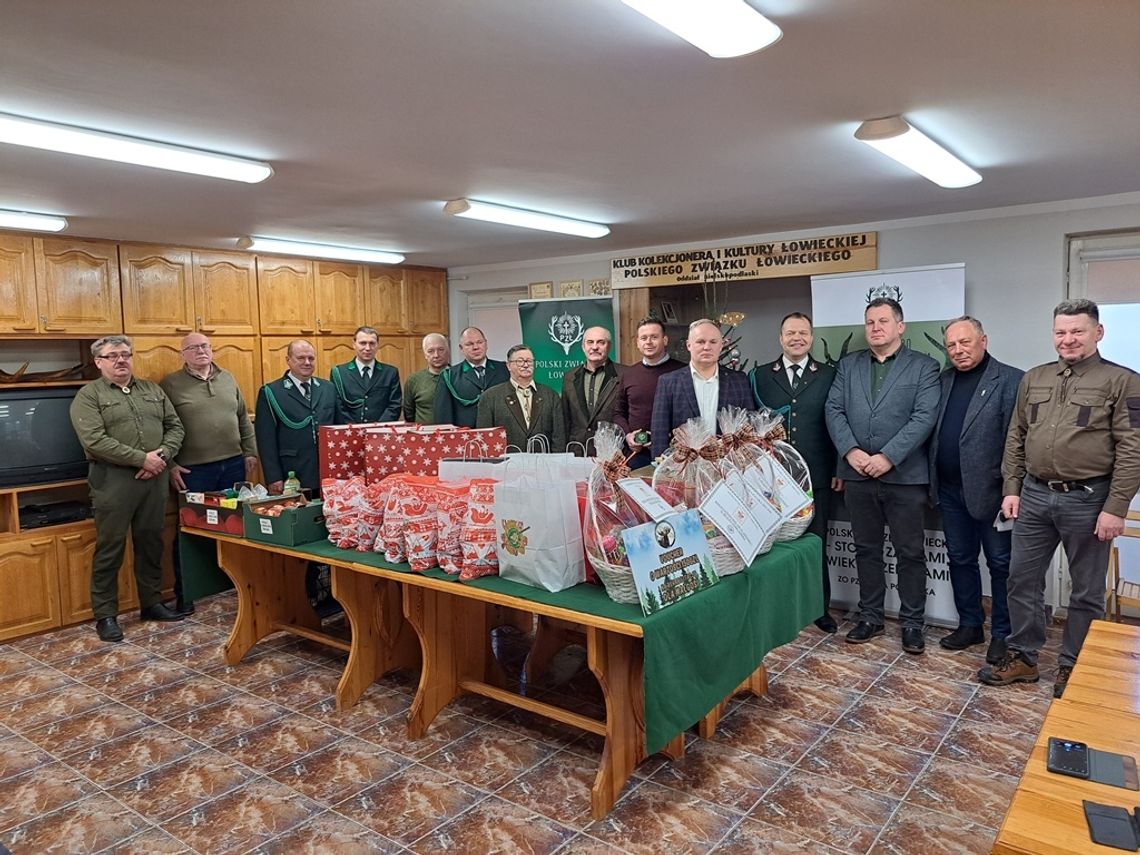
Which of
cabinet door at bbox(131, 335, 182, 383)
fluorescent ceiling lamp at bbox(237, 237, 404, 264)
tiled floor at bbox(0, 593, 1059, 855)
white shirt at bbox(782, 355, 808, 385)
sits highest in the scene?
fluorescent ceiling lamp at bbox(237, 237, 404, 264)

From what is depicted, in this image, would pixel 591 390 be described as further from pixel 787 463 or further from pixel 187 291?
pixel 187 291

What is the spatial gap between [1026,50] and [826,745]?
2.44 m

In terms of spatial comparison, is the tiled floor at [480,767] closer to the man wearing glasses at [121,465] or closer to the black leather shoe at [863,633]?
the black leather shoe at [863,633]

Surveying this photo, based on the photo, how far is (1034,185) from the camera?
3906mm

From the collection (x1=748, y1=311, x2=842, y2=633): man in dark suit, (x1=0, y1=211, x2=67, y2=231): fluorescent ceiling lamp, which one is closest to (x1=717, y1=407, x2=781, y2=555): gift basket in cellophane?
(x1=748, y1=311, x2=842, y2=633): man in dark suit

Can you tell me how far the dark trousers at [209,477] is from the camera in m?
4.89

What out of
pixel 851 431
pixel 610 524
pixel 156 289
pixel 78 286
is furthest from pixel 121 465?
pixel 851 431

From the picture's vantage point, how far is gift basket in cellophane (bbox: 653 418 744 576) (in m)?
2.48

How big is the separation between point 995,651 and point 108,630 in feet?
15.7

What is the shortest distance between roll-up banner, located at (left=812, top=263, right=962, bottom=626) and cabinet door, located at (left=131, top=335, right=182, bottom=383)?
14.2ft

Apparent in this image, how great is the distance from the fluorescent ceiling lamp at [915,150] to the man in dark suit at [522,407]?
6.90 feet

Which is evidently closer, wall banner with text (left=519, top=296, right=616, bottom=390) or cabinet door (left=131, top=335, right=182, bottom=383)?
cabinet door (left=131, top=335, right=182, bottom=383)

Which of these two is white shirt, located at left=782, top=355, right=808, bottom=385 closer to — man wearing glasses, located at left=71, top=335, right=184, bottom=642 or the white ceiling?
the white ceiling

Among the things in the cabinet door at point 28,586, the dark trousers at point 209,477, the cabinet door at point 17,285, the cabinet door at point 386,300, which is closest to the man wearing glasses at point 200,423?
the dark trousers at point 209,477
